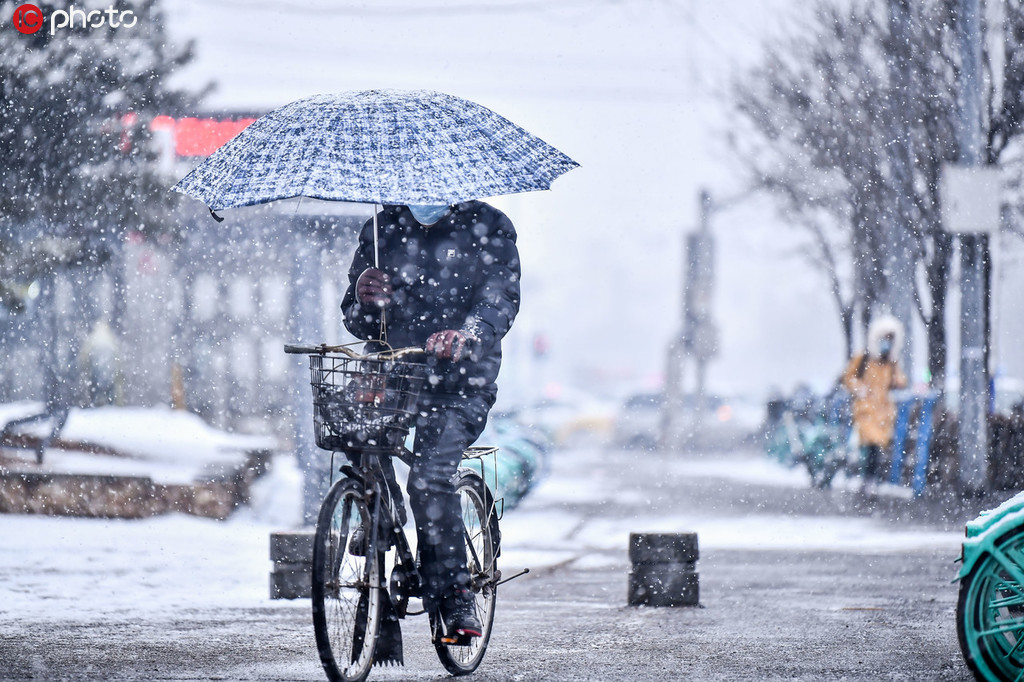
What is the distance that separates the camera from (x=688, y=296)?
29016mm

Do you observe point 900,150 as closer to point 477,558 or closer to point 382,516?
point 477,558

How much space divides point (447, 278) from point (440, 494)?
772 millimetres

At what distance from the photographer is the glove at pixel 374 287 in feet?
15.0

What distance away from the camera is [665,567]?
6781mm

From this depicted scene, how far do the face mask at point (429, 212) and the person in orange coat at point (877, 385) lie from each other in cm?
985

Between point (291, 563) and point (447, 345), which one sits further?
point (291, 563)

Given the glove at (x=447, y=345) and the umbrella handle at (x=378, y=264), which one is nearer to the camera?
the glove at (x=447, y=345)

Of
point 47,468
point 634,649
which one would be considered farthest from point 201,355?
point 634,649

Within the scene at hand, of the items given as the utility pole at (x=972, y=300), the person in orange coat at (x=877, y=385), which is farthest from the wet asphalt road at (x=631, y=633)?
the person in orange coat at (x=877, y=385)

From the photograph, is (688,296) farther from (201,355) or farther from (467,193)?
(467,193)

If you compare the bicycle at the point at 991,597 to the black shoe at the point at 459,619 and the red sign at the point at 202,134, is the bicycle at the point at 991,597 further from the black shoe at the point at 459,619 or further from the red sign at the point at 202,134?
the red sign at the point at 202,134

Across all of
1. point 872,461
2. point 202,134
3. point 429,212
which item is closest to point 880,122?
point 872,461

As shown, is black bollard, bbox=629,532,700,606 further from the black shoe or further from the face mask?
the face mask

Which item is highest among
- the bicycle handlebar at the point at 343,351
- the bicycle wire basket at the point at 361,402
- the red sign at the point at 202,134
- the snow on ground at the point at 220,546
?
the red sign at the point at 202,134
